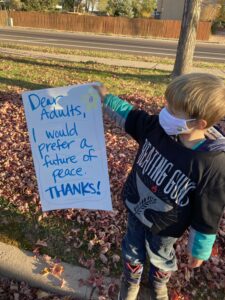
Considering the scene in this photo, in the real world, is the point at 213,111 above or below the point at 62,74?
above

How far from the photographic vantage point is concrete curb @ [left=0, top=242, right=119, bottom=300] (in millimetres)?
2371

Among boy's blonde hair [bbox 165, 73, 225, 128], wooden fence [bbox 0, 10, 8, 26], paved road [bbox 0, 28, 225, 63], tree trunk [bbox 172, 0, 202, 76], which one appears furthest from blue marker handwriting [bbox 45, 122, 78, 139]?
wooden fence [bbox 0, 10, 8, 26]

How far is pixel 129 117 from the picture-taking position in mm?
1864

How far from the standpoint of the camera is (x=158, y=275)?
213 centimetres

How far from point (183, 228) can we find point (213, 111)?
67 cm

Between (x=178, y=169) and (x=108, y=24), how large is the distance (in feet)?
104

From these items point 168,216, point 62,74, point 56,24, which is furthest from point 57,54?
point 56,24

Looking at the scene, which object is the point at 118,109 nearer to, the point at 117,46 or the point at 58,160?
the point at 58,160

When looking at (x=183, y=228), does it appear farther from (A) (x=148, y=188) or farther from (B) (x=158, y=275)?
(B) (x=158, y=275)

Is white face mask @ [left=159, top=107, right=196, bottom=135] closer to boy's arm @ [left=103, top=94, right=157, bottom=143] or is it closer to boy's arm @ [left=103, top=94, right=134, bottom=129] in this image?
boy's arm @ [left=103, top=94, right=157, bottom=143]

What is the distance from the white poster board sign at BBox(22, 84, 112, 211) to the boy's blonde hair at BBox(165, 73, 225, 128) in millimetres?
624

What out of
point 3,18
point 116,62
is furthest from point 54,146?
point 3,18

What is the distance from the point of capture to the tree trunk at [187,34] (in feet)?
21.9

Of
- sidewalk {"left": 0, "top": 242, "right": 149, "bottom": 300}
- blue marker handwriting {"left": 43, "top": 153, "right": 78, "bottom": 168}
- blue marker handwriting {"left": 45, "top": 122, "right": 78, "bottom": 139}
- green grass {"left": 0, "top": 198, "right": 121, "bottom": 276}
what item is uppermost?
blue marker handwriting {"left": 45, "top": 122, "right": 78, "bottom": 139}
